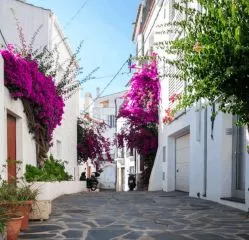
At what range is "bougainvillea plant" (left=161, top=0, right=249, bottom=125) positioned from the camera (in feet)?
14.1

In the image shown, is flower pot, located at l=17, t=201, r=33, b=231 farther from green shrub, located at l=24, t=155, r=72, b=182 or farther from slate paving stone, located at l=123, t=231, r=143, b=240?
green shrub, located at l=24, t=155, r=72, b=182

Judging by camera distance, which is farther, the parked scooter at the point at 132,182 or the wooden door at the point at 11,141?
the parked scooter at the point at 132,182

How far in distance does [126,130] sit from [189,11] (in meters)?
14.7

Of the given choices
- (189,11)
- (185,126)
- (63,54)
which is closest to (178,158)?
(185,126)

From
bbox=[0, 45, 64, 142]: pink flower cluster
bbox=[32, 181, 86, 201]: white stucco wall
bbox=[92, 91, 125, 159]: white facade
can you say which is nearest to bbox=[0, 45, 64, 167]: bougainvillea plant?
bbox=[0, 45, 64, 142]: pink flower cluster

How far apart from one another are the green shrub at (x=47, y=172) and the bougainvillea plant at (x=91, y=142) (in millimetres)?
5973

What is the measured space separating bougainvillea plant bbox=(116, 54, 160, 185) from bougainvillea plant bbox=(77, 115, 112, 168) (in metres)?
2.29

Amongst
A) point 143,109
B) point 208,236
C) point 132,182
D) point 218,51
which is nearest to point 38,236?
point 208,236

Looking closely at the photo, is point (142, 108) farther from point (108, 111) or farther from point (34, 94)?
point (108, 111)

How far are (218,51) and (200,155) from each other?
7.28 metres

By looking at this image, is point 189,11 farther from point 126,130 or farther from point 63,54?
point 126,130

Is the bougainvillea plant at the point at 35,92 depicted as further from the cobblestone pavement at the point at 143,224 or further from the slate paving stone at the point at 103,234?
the slate paving stone at the point at 103,234

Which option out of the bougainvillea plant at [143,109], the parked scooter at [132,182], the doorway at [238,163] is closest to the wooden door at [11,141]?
the doorway at [238,163]

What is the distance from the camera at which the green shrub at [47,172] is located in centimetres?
956
